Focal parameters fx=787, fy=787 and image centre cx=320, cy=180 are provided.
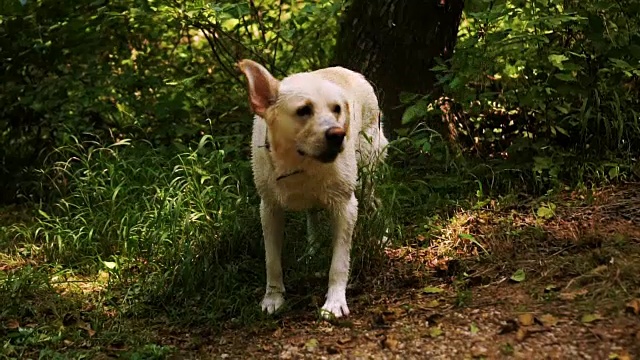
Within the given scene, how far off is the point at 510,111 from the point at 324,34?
1906 millimetres

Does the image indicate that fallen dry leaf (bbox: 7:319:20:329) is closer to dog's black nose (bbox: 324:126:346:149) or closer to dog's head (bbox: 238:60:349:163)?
dog's head (bbox: 238:60:349:163)

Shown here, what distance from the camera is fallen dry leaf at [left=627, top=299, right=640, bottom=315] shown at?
11.6ft

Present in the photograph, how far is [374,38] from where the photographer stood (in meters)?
5.95

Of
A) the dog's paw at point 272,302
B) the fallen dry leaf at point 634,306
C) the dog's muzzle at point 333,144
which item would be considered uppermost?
the dog's muzzle at point 333,144

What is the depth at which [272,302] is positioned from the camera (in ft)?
14.1

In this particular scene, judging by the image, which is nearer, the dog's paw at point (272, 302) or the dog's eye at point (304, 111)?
the dog's eye at point (304, 111)

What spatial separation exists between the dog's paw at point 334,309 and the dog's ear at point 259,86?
1065 millimetres

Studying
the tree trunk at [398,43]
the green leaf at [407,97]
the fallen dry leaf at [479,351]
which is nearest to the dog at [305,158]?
the green leaf at [407,97]

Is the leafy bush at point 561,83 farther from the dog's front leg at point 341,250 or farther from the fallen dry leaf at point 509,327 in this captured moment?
the fallen dry leaf at point 509,327

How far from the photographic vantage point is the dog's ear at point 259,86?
3908mm

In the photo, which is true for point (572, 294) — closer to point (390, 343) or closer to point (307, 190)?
point (390, 343)

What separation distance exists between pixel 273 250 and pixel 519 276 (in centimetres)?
134

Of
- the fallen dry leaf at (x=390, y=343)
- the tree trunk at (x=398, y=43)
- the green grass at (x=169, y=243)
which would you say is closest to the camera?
the fallen dry leaf at (x=390, y=343)

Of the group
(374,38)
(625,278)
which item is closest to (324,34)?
(374,38)
